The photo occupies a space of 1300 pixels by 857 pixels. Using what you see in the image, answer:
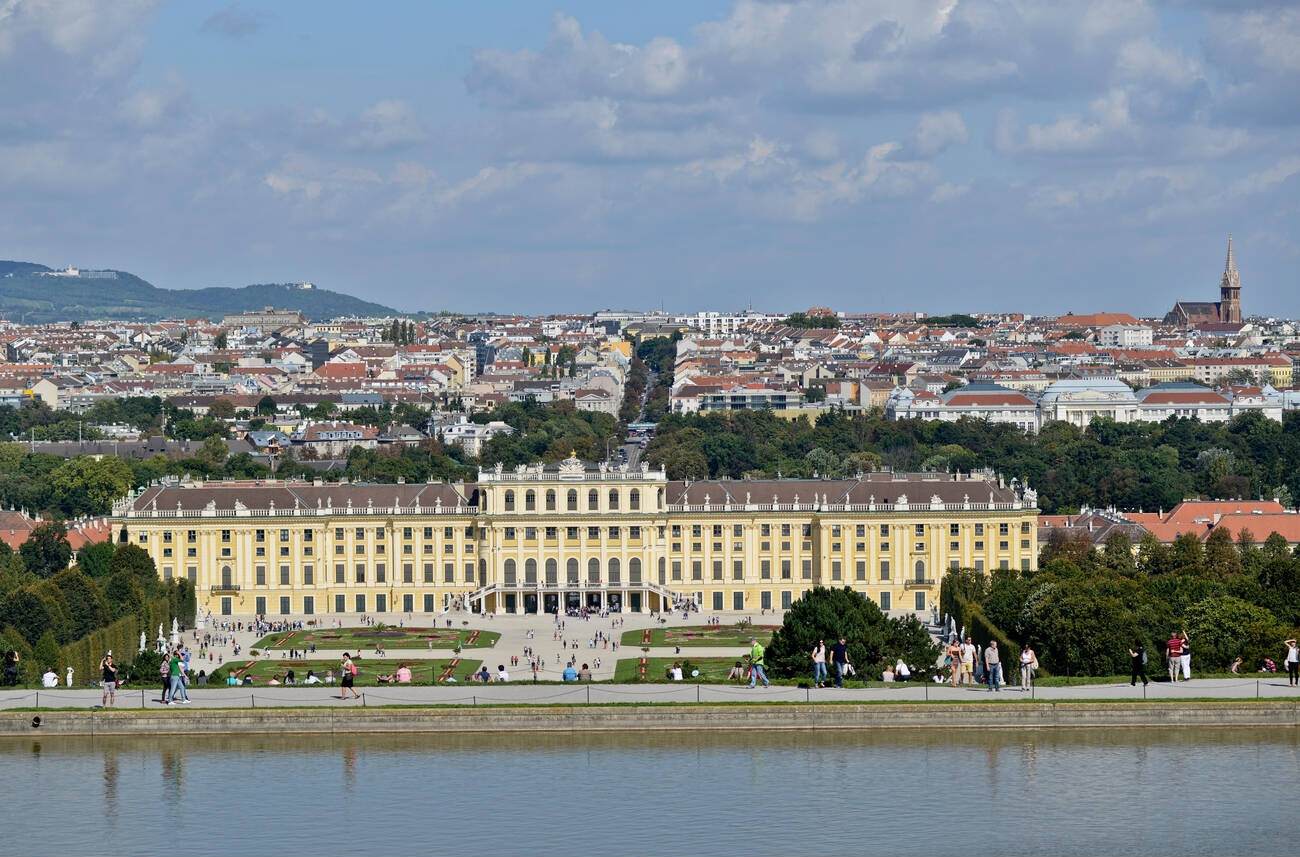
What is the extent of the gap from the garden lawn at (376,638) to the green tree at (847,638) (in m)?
19.3

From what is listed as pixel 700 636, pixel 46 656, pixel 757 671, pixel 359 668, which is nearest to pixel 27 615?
pixel 46 656

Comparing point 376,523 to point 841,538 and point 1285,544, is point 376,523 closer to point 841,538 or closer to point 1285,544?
point 841,538

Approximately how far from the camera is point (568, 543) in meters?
95.2

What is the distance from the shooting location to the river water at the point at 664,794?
43750 millimetres

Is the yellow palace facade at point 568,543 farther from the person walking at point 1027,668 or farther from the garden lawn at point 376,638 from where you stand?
the person walking at point 1027,668

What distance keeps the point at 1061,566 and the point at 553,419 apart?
94.4 m

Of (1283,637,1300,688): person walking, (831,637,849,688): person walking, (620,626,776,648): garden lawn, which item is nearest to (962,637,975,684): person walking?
(831,637,849,688): person walking

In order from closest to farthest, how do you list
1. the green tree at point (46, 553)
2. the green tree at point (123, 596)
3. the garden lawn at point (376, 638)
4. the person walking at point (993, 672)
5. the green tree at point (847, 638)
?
the person walking at point (993, 672), the green tree at point (847, 638), the green tree at point (123, 596), the garden lawn at point (376, 638), the green tree at point (46, 553)

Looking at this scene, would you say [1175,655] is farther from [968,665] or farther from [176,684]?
[176,684]

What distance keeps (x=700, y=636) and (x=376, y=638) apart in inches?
375

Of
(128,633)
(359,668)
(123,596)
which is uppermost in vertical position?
(123,596)

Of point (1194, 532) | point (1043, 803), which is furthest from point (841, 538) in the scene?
point (1043, 803)

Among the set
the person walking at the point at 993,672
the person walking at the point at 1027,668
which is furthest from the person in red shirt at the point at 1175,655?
the person walking at the point at 993,672

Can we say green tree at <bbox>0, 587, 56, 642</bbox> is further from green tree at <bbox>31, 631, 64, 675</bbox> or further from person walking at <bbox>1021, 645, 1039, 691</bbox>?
person walking at <bbox>1021, 645, 1039, 691</bbox>
